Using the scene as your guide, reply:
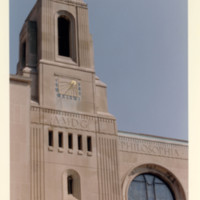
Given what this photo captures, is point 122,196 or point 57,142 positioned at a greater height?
point 57,142

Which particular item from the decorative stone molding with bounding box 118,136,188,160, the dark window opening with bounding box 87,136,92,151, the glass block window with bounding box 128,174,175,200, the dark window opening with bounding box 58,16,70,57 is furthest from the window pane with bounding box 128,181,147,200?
the dark window opening with bounding box 58,16,70,57

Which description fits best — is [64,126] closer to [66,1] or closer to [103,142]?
[103,142]

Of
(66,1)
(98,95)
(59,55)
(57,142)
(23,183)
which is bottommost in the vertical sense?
(23,183)

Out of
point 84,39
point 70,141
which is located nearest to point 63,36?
point 84,39

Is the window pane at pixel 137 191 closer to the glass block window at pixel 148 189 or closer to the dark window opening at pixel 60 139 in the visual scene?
the glass block window at pixel 148 189

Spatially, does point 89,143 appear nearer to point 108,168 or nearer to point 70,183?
point 108,168

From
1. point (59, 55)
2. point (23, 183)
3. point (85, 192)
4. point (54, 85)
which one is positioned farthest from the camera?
point (59, 55)

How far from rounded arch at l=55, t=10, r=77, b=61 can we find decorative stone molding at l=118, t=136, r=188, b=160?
4.78m

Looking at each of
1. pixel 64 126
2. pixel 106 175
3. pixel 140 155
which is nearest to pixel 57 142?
pixel 64 126

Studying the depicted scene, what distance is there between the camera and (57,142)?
89.9 ft

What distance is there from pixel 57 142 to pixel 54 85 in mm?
2914

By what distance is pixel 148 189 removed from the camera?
30.2 m

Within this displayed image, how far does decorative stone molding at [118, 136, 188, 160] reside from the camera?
29.8m

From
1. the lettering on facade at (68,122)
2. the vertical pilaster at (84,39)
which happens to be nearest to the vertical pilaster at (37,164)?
the lettering on facade at (68,122)
